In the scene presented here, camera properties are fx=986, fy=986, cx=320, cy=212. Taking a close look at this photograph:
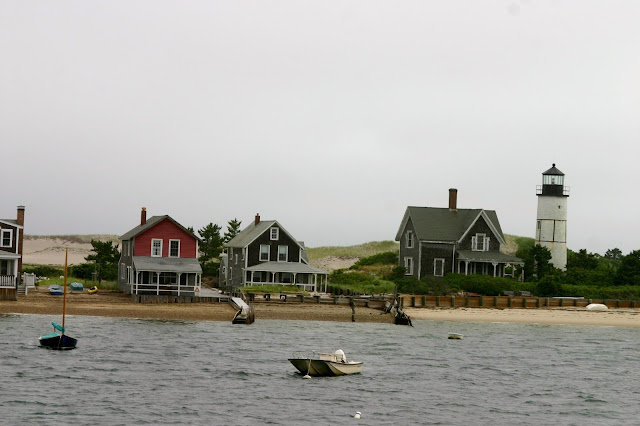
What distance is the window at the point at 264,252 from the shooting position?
8288 centimetres

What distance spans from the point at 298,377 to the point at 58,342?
45.1 ft

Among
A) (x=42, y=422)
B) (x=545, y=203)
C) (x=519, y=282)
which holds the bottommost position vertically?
(x=42, y=422)

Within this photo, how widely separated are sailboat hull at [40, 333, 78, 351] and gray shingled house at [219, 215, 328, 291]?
3136 centimetres

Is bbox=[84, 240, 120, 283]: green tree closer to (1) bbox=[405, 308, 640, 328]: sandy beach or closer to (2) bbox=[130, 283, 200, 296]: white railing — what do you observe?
(2) bbox=[130, 283, 200, 296]: white railing

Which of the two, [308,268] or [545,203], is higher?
[545,203]

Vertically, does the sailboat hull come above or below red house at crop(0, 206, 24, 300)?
below

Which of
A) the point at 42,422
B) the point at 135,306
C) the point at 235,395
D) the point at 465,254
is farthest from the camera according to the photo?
the point at 465,254

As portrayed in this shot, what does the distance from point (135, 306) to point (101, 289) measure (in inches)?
713

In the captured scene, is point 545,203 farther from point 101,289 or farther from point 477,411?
point 477,411

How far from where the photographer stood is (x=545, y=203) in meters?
90.9

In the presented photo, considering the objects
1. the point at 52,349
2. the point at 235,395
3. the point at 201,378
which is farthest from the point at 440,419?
the point at 52,349

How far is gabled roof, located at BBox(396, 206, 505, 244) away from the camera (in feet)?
294

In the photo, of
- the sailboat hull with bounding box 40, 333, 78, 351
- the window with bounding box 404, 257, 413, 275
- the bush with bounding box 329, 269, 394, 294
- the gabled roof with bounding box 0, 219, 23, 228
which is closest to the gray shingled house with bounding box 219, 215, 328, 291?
the bush with bounding box 329, 269, 394, 294

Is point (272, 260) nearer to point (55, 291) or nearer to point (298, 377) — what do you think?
point (55, 291)
